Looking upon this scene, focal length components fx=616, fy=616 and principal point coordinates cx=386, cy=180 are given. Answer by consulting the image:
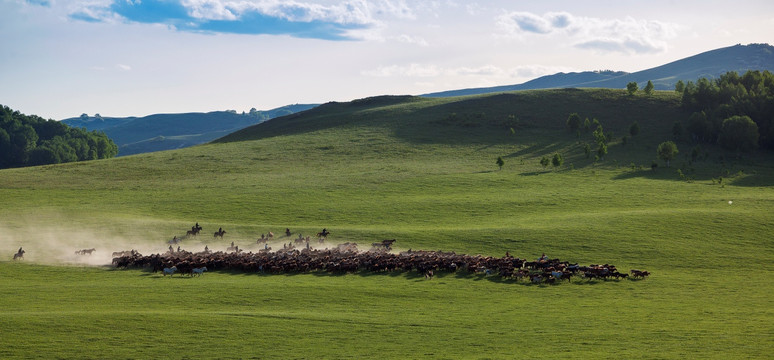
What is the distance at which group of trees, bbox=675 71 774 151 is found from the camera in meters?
98.4

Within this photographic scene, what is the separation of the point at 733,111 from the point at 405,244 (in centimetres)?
8592

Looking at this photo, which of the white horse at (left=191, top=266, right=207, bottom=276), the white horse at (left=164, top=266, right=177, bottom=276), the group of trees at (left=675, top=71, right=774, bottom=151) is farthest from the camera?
the group of trees at (left=675, top=71, right=774, bottom=151)

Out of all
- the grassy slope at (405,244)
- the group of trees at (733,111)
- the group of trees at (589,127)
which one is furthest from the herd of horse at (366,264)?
the group of trees at (733,111)

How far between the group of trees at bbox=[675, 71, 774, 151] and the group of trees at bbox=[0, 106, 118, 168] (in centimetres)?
13986

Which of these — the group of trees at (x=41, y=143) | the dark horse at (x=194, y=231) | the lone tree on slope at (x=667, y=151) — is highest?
the group of trees at (x=41, y=143)

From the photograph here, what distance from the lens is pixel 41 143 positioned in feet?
546

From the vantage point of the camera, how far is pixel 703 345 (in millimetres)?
24672

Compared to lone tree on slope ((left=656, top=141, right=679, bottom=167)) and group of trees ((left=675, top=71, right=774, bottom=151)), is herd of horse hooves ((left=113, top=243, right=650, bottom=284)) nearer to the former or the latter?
lone tree on slope ((left=656, top=141, right=679, bottom=167))

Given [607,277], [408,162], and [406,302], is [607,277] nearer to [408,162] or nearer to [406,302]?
[406,302]

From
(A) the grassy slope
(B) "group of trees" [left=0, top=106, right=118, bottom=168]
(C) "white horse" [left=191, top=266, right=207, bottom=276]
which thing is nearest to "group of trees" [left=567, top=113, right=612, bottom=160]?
(A) the grassy slope

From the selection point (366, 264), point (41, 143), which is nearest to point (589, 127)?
point (366, 264)

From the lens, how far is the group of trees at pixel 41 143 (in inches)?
5925

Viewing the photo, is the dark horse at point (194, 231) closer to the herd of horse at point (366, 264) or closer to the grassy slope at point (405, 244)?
the grassy slope at point (405, 244)

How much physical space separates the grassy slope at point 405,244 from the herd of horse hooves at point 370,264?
1.28 meters
